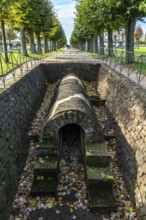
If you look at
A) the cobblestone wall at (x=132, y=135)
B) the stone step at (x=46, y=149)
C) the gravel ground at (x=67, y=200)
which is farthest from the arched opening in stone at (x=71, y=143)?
the cobblestone wall at (x=132, y=135)

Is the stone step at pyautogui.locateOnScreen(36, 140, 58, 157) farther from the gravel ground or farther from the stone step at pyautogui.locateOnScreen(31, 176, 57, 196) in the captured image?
the stone step at pyautogui.locateOnScreen(31, 176, 57, 196)

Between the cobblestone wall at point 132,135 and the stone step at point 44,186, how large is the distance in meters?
2.94

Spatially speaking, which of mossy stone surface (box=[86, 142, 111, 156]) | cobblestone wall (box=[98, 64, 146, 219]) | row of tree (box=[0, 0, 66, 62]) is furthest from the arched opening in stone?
row of tree (box=[0, 0, 66, 62])

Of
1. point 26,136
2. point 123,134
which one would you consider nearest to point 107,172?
point 123,134

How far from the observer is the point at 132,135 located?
29.3ft

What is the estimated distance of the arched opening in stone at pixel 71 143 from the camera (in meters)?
10.6

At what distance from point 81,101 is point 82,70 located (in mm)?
11553

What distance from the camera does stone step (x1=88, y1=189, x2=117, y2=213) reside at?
751 centimetres

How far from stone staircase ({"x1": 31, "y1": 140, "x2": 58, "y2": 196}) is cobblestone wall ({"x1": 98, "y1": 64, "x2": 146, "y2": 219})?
298 centimetres

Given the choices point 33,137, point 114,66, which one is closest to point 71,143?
point 33,137

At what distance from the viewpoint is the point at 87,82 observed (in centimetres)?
2197

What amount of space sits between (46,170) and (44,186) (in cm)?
62

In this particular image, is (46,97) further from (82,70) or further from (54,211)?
(54,211)

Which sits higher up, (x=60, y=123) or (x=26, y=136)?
(x=60, y=123)
